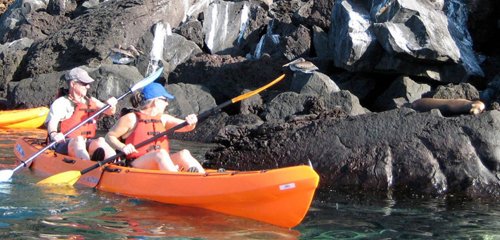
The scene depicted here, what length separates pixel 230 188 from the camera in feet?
19.6

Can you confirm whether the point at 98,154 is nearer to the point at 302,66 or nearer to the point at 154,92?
the point at 154,92

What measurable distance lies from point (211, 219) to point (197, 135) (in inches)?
274

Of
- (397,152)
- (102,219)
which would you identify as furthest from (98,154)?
(397,152)

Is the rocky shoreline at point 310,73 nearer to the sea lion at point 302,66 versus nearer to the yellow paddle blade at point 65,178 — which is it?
the sea lion at point 302,66

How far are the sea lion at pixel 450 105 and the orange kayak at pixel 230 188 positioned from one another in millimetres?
5323

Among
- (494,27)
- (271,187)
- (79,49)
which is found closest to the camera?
(271,187)

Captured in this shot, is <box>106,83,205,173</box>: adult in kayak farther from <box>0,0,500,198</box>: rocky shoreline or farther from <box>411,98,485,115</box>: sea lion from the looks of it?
<box>411,98,485,115</box>: sea lion

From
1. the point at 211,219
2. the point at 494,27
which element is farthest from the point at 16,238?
the point at 494,27

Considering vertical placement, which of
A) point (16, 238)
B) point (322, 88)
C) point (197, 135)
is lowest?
point (197, 135)

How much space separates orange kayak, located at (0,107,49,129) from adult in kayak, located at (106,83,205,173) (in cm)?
615

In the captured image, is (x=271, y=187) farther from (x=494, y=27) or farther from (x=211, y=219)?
(x=494, y=27)

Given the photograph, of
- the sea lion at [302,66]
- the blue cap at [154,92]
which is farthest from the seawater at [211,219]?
the sea lion at [302,66]

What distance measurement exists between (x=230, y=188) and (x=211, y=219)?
303 mm

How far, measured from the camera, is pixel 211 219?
6035 mm
